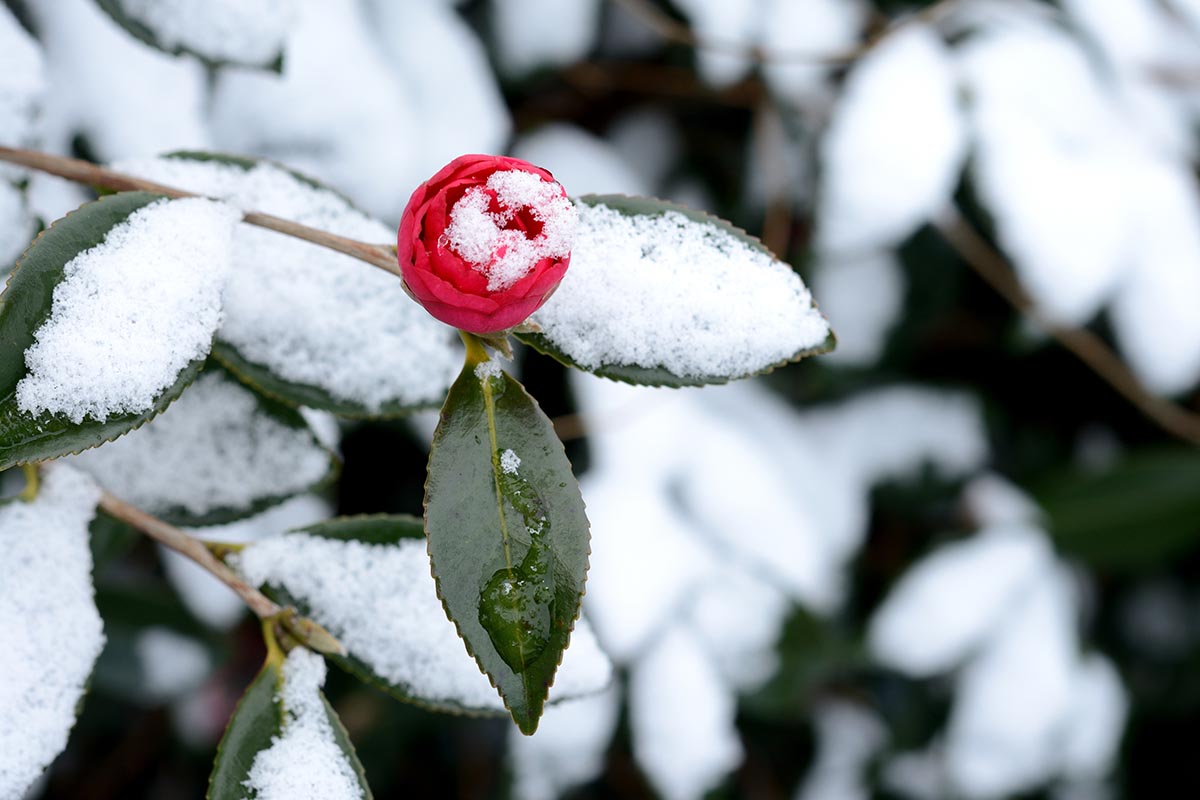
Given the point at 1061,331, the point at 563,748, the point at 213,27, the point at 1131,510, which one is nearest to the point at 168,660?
the point at 563,748

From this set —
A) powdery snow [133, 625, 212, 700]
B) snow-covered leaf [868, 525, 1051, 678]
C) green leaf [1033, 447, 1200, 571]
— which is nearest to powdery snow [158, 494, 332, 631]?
powdery snow [133, 625, 212, 700]

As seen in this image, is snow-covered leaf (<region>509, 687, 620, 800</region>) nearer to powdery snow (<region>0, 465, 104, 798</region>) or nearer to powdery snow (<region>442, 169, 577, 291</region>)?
powdery snow (<region>0, 465, 104, 798</region>)

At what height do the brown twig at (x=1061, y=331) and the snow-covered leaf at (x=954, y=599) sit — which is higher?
the brown twig at (x=1061, y=331)

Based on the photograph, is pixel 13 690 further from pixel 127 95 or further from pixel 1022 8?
pixel 1022 8

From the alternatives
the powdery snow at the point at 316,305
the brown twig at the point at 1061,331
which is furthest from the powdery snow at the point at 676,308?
the brown twig at the point at 1061,331

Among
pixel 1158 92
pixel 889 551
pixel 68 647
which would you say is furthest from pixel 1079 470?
pixel 68 647

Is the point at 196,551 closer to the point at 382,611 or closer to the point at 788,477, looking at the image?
the point at 382,611

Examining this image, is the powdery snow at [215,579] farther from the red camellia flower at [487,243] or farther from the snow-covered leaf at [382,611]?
the red camellia flower at [487,243]
